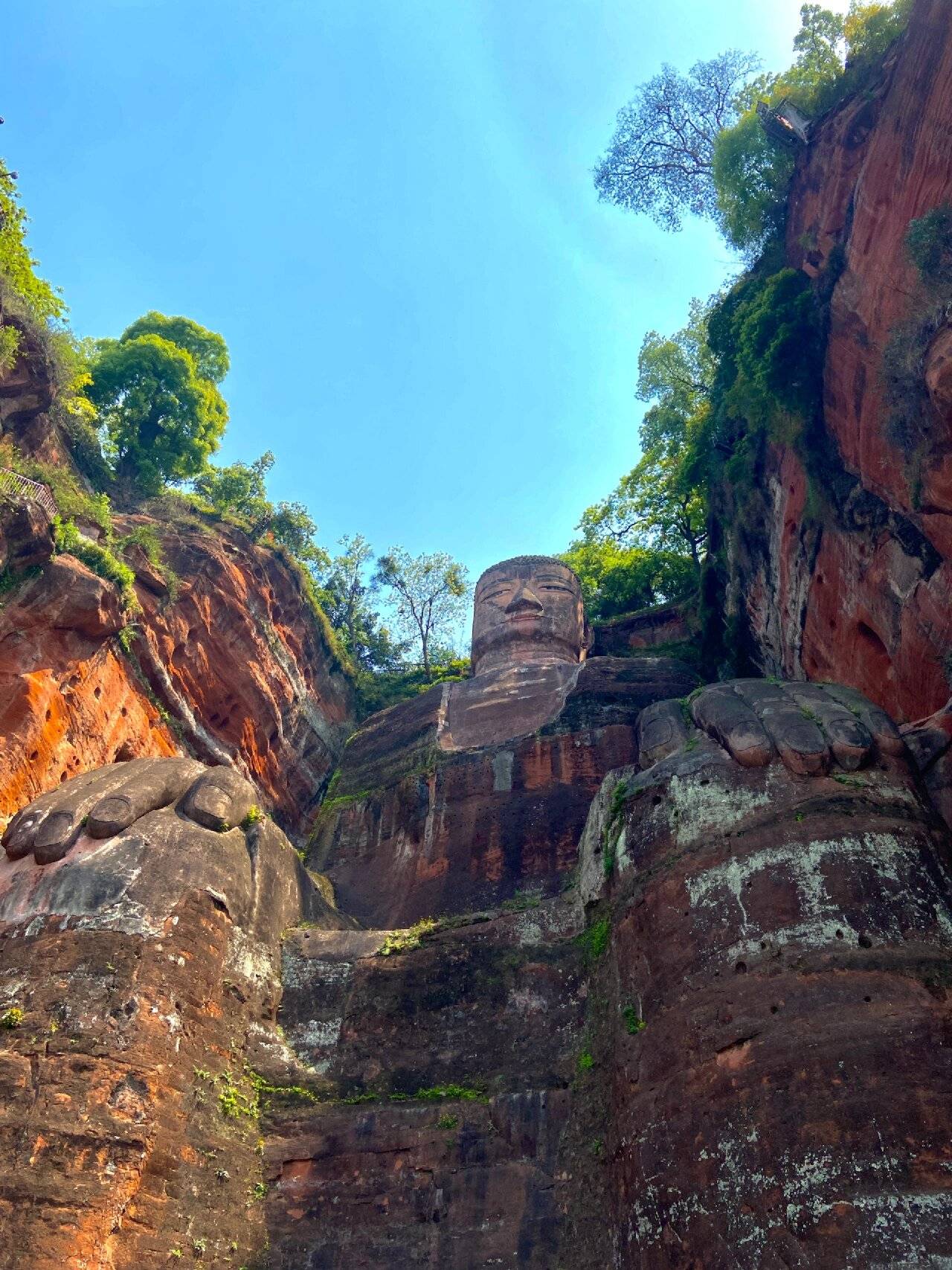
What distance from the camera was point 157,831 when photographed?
11875mm

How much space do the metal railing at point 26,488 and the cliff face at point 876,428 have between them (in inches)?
455

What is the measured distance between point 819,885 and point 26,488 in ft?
38.7

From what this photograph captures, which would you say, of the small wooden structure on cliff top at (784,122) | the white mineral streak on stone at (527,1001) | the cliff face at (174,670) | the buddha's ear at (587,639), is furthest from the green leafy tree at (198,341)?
the white mineral streak on stone at (527,1001)

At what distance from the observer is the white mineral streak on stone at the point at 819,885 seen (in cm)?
1003

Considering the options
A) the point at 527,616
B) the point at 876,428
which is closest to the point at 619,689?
the point at 527,616

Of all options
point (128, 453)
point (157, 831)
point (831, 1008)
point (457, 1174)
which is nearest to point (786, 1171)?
point (831, 1008)

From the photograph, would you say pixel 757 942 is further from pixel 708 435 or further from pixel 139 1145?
pixel 708 435

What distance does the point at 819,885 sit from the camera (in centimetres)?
1040

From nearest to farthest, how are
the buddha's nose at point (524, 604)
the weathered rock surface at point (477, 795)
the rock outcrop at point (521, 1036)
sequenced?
the rock outcrop at point (521, 1036), the weathered rock surface at point (477, 795), the buddha's nose at point (524, 604)

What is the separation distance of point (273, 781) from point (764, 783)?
1260 cm

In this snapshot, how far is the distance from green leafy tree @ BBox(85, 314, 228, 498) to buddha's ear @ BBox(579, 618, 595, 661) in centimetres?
1094

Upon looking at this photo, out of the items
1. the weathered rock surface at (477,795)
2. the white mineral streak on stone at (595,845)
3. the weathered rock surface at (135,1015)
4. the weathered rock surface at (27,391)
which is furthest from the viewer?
the weathered rock surface at (477,795)

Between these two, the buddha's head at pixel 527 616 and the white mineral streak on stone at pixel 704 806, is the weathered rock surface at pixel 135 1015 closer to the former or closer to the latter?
the white mineral streak on stone at pixel 704 806

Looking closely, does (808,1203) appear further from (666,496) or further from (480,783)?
(666,496)
